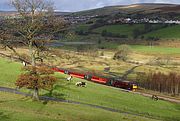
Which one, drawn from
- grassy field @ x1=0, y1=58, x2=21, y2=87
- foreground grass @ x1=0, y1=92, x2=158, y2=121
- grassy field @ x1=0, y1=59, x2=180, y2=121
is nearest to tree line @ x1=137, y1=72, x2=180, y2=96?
grassy field @ x1=0, y1=59, x2=180, y2=121

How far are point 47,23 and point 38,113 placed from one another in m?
15.7

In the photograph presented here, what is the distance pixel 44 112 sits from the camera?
45094 millimetres

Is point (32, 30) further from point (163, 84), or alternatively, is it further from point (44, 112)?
point (163, 84)

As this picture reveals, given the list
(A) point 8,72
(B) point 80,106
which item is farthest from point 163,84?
(B) point 80,106

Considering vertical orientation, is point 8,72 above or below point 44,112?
above

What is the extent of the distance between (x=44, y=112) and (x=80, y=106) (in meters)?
9.83

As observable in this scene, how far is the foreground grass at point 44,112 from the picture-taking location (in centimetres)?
4029

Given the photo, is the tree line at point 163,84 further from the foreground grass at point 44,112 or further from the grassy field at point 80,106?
the foreground grass at point 44,112

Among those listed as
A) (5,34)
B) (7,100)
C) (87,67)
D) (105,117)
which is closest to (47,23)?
(5,34)

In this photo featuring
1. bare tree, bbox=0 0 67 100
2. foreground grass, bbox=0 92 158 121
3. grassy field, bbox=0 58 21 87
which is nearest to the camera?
foreground grass, bbox=0 92 158 121

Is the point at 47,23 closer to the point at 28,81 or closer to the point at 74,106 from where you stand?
the point at 28,81

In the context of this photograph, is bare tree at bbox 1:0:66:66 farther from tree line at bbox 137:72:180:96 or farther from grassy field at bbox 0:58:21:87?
tree line at bbox 137:72:180:96

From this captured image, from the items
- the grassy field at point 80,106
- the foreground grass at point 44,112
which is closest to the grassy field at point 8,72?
the grassy field at point 80,106

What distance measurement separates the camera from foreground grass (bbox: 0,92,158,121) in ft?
132
